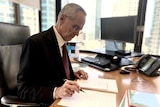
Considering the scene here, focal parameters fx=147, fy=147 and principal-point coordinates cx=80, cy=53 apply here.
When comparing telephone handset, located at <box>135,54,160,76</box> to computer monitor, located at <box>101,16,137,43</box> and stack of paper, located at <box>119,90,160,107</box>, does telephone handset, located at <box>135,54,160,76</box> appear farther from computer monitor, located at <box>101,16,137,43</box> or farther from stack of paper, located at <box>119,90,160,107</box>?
stack of paper, located at <box>119,90,160,107</box>

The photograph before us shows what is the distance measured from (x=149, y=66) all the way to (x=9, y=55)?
4.12ft

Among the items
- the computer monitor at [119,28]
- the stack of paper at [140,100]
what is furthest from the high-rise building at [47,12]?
the stack of paper at [140,100]

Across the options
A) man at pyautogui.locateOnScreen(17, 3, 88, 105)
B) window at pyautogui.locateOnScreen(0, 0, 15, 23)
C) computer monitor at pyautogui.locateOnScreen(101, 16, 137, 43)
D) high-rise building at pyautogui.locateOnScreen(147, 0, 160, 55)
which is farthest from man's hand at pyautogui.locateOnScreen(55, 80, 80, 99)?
high-rise building at pyautogui.locateOnScreen(147, 0, 160, 55)

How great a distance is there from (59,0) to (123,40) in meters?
Result: 1.56

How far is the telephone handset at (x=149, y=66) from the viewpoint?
4.42 feet

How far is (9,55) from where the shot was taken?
3.89ft

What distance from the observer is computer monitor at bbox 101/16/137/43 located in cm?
167

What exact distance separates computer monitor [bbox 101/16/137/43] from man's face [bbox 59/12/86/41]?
80 centimetres

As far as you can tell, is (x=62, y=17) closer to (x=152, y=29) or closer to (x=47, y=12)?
(x=152, y=29)

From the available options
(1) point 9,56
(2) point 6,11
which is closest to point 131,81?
(1) point 9,56

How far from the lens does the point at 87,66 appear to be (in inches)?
65.0

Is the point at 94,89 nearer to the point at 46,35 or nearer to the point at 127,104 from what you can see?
the point at 127,104

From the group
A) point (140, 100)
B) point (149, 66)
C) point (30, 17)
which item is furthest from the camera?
point (30, 17)

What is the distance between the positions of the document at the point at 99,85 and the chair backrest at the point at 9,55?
0.56 meters
